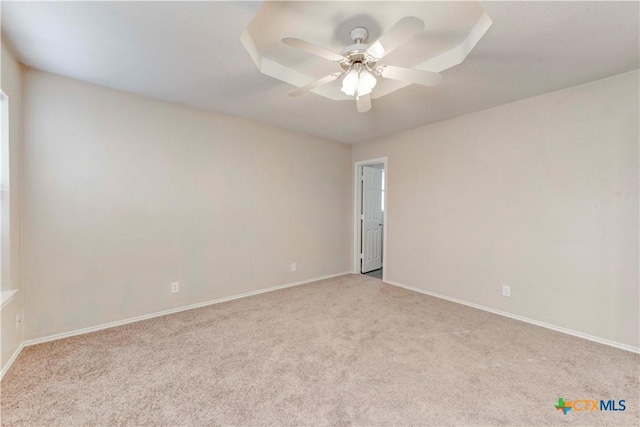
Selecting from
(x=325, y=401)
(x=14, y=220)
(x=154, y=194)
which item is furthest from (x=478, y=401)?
(x=14, y=220)

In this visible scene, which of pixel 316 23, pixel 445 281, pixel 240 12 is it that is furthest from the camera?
pixel 445 281

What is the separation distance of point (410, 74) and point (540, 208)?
6.94ft

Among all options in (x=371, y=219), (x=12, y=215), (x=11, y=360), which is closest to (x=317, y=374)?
(x=11, y=360)

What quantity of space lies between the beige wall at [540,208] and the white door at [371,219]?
3.75 feet

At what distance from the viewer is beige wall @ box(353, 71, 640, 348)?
235cm

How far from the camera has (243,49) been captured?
6.49ft

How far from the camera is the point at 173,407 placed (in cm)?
162

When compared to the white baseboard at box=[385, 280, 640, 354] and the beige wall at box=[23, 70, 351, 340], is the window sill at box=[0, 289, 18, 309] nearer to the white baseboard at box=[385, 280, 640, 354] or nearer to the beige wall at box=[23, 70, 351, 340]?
the beige wall at box=[23, 70, 351, 340]

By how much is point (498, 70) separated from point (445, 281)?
97.6 inches

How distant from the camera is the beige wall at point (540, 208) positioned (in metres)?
2.35

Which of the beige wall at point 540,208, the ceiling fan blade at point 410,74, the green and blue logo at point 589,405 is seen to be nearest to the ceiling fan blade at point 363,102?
the ceiling fan blade at point 410,74

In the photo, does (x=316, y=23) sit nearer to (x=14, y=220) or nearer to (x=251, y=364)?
(x=251, y=364)

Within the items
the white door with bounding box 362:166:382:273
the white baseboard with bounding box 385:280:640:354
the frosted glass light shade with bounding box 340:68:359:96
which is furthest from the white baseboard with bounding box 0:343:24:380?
the white door with bounding box 362:166:382:273

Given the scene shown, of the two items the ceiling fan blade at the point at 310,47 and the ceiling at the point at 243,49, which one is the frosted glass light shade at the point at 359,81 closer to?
the ceiling fan blade at the point at 310,47
